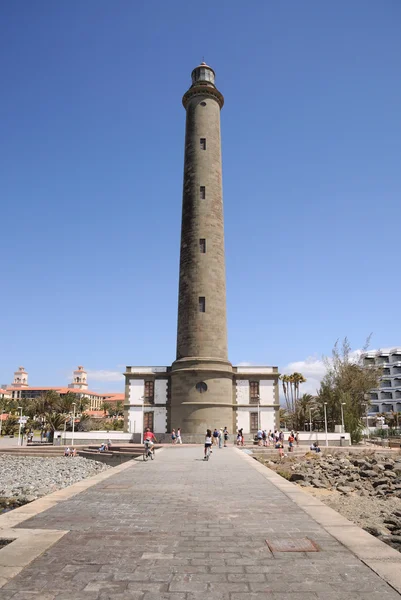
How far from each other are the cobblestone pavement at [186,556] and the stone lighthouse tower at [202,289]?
24066mm

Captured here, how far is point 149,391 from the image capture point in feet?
126

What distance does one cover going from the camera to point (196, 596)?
4.36 m

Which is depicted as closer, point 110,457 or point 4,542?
point 4,542

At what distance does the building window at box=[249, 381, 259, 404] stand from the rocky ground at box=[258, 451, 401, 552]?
870cm

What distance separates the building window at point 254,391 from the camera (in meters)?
37.8

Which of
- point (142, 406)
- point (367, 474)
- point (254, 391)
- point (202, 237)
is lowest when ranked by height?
point (367, 474)

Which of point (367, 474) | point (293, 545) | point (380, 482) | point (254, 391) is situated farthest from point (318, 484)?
point (254, 391)

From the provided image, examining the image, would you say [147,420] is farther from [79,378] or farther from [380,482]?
[79,378]

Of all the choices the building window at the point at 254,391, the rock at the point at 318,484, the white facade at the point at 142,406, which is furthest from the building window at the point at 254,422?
the rock at the point at 318,484

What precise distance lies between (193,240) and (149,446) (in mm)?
19323

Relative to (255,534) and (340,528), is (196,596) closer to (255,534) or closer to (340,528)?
(255,534)

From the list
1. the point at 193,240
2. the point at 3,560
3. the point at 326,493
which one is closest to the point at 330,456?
the point at 326,493

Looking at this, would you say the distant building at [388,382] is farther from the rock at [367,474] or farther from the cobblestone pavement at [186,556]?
the cobblestone pavement at [186,556]

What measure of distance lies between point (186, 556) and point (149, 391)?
33243 millimetres
